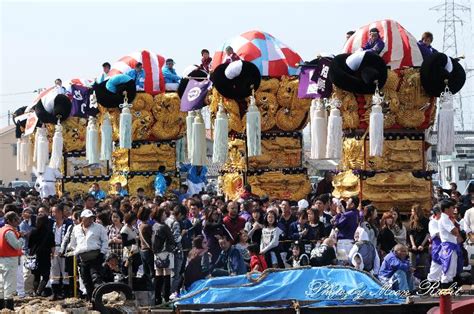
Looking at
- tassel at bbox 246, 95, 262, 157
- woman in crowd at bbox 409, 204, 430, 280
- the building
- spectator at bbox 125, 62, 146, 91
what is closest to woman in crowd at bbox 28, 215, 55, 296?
woman in crowd at bbox 409, 204, 430, 280

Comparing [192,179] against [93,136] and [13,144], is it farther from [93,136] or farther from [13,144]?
[13,144]

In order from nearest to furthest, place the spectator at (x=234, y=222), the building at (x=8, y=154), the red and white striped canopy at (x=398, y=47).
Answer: the spectator at (x=234, y=222)
the red and white striped canopy at (x=398, y=47)
the building at (x=8, y=154)

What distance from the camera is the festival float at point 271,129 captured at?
26125mm

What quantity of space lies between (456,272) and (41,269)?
6.91 meters

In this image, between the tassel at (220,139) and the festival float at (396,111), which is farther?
the tassel at (220,139)

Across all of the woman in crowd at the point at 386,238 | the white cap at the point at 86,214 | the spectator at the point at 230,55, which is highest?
the spectator at the point at 230,55

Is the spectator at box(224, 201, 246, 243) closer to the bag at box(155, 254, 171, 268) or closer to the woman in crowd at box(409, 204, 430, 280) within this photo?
the bag at box(155, 254, 171, 268)

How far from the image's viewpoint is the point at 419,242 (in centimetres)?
1802

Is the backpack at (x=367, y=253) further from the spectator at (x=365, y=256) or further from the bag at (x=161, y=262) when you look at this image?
the bag at (x=161, y=262)

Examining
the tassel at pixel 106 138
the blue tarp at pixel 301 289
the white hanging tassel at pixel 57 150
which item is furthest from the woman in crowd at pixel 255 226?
the white hanging tassel at pixel 57 150

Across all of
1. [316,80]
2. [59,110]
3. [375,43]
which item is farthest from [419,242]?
[59,110]

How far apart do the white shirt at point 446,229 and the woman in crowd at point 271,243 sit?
104 inches

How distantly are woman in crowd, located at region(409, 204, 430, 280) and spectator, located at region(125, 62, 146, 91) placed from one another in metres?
13.0

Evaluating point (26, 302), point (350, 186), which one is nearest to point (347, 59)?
point (350, 186)
